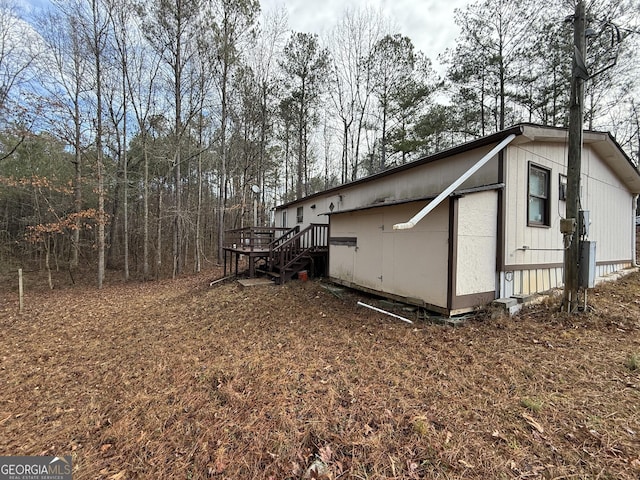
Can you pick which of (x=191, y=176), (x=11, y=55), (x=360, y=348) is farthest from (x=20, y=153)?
(x=360, y=348)

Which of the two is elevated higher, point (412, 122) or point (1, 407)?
point (412, 122)

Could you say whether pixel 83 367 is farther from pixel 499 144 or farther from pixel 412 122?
pixel 412 122

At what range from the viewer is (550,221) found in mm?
5820

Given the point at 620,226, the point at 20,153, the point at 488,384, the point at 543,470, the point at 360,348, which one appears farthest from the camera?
the point at 20,153

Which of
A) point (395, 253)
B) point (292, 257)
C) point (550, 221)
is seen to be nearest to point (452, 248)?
point (395, 253)

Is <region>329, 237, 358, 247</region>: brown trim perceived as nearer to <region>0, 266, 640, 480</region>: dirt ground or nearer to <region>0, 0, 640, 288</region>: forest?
<region>0, 266, 640, 480</region>: dirt ground

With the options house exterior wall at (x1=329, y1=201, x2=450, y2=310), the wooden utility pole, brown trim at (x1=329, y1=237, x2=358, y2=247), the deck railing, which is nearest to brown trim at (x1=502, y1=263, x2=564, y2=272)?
the wooden utility pole

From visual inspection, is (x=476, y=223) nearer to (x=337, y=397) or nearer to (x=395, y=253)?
(x=395, y=253)

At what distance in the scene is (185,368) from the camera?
3.64 m

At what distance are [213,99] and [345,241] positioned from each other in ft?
35.4

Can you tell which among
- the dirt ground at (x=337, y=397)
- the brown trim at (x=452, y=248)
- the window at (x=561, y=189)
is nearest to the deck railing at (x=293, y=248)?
the dirt ground at (x=337, y=397)

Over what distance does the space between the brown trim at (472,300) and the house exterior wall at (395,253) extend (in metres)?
0.19

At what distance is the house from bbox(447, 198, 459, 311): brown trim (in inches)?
0.6

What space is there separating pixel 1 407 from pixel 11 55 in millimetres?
11917
